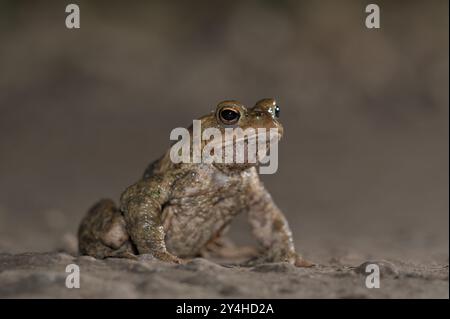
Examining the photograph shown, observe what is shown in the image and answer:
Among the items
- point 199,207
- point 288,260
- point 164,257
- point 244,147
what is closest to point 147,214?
point 164,257

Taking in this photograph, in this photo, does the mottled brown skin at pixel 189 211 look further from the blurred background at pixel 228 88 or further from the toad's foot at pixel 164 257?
the blurred background at pixel 228 88

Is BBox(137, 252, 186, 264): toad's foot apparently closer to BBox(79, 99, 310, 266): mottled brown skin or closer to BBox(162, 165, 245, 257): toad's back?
BBox(79, 99, 310, 266): mottled brown skin

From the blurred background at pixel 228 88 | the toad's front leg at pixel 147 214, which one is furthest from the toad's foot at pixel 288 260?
the blurred background at pixel 228 88

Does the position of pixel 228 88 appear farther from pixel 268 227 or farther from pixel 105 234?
pixel 105 234
